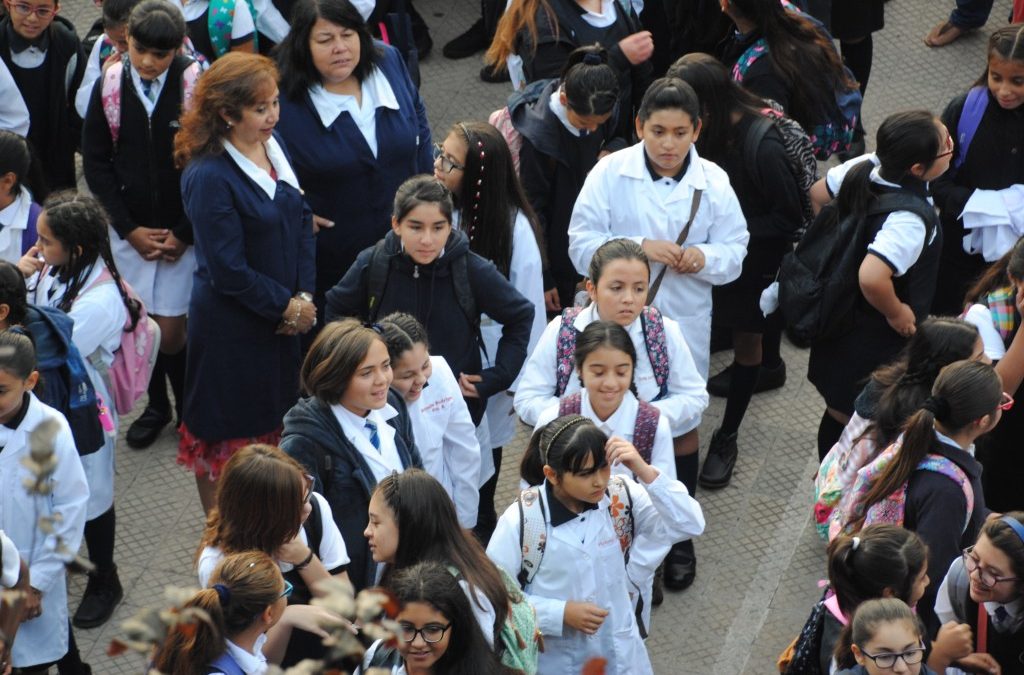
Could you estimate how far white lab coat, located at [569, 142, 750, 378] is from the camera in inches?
227

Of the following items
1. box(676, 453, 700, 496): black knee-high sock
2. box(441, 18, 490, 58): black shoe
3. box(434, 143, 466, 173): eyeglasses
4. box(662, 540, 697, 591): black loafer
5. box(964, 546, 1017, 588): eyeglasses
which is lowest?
box(662, 540, 697, 591): black loafer

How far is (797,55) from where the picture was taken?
6492 mm

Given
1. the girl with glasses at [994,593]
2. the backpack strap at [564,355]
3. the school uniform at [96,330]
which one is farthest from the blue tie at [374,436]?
the girl with glasses at [994,593]

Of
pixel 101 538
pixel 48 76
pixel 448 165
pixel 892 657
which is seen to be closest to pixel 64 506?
pixel 101 538

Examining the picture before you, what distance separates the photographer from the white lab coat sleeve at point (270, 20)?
23.7ft

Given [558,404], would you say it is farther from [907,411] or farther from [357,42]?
[357,42]

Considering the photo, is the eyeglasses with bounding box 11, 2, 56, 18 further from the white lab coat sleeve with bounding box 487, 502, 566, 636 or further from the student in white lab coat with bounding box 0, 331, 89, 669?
the white lab coat sleeve with bounding box 487, 502, 566, 636

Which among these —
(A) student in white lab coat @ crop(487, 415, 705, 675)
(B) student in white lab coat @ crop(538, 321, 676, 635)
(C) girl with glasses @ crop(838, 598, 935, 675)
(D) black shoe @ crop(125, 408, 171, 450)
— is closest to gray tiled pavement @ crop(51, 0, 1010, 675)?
(D) black shoe @ crop(125, 408, 171, 450)

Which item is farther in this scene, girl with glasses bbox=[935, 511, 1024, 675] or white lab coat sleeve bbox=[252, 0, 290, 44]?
white lab coat sleeve bbox=[252, 0, 290, 44]

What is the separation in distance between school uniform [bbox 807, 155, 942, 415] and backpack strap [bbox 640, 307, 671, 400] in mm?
840

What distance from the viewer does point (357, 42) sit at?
6168 millimetres

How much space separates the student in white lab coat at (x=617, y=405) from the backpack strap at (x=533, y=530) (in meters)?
0.42

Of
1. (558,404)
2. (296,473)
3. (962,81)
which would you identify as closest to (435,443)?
(558,404)

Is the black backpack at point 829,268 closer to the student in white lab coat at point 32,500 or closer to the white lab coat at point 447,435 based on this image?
the white lab coat at point 447,435
